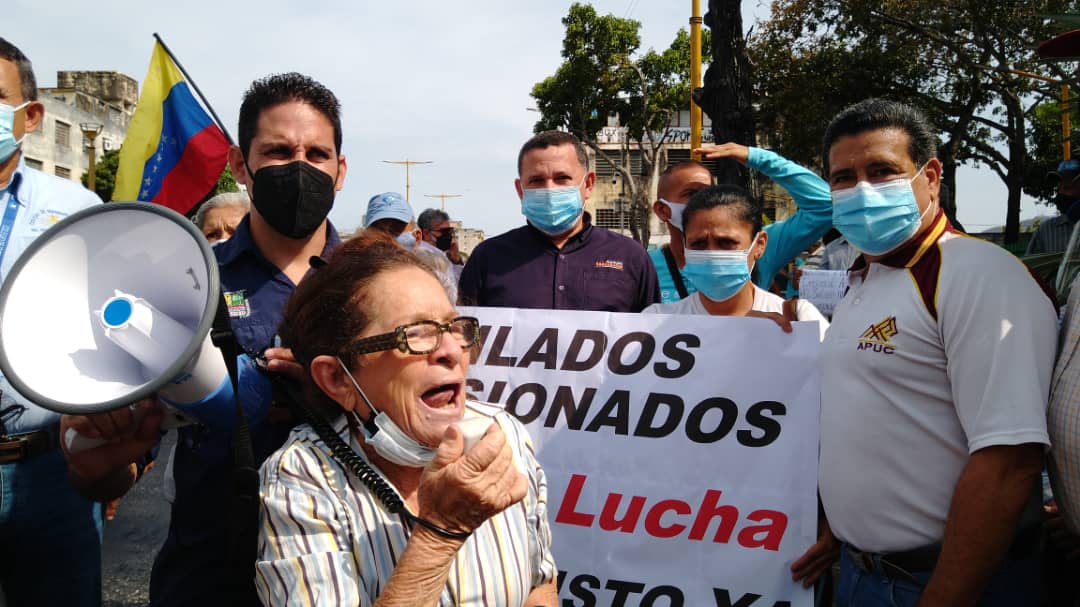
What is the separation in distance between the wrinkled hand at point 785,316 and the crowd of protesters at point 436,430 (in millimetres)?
19

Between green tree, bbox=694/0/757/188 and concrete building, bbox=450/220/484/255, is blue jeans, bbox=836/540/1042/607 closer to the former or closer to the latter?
green tree, bbox=694/0/757/188

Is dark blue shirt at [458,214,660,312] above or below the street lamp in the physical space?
below

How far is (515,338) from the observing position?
9.37 feet

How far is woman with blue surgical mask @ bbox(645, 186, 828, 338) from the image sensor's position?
119 inches

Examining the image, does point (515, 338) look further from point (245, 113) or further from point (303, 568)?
point (303, 568)

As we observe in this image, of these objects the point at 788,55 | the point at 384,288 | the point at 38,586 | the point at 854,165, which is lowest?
the point at 38,586

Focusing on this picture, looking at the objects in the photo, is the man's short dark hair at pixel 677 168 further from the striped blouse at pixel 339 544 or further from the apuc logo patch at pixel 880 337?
the striped blouse at pixel 339 544

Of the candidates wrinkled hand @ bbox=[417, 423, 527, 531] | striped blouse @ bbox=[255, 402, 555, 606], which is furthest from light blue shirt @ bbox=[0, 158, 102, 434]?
wrinkled hand @ bbox=[417, 423, 527, 531]

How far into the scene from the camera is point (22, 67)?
2.78 m

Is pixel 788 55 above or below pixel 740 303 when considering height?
above

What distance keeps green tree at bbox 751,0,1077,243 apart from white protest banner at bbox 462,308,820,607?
49.7 ft

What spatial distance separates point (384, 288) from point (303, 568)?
2.09 ft

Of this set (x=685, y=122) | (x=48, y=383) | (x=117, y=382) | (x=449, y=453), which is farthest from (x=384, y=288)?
(x=685, y=122)

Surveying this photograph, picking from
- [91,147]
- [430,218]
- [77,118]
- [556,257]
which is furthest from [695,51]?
[77,118]
